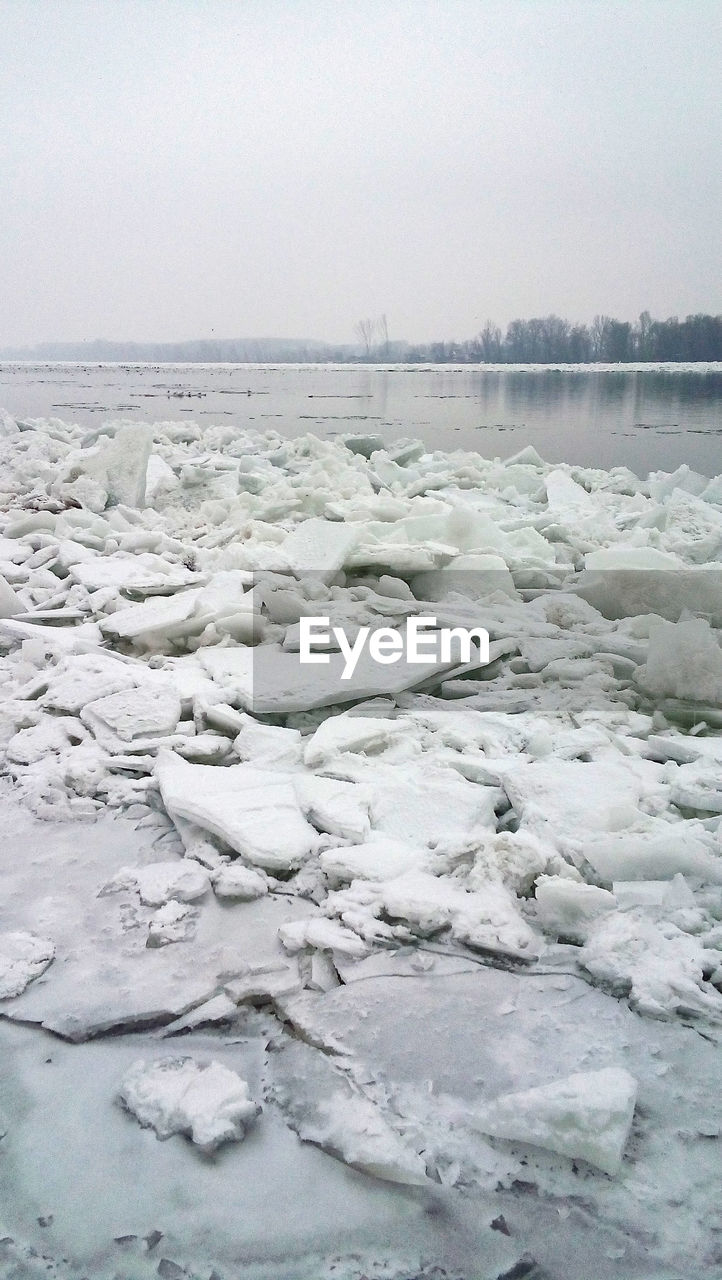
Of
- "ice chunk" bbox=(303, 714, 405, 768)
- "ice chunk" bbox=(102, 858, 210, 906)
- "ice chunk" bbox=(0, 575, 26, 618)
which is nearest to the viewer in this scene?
"ice chunk" bbox=(102, 858, 210, 906)

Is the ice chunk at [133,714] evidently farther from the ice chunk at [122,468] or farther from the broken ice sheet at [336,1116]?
the ice chunk at [122,468]

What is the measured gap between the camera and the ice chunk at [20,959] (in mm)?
1224

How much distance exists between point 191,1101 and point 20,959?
45 cm

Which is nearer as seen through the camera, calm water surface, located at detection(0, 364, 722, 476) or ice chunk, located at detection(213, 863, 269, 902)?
ice chunk, located at detection(213, 863, 269, 902)

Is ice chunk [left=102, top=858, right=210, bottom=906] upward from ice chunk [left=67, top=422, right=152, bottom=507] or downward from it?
downward

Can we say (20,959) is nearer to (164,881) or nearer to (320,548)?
(164,881)

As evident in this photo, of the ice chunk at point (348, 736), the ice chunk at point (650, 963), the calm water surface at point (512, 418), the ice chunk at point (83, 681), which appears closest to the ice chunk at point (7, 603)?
the ice chunk at point (83, 681)

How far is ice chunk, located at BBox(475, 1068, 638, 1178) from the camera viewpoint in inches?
36.5

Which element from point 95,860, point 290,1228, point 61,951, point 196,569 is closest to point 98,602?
point 196,569

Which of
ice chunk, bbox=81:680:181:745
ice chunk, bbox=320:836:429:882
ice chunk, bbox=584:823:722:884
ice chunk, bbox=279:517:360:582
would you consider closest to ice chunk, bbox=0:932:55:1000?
ice chunk, bbox=320:836:429:882

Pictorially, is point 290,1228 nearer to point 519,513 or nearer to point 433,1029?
point 433,1029

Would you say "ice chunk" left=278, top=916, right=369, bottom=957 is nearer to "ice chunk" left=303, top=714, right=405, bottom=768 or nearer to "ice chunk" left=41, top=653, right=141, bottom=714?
"ice chunk" left=303, top=714, right=405, bottom=768

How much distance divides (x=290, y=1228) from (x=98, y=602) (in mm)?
2455

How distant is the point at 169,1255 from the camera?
2.73 feet
